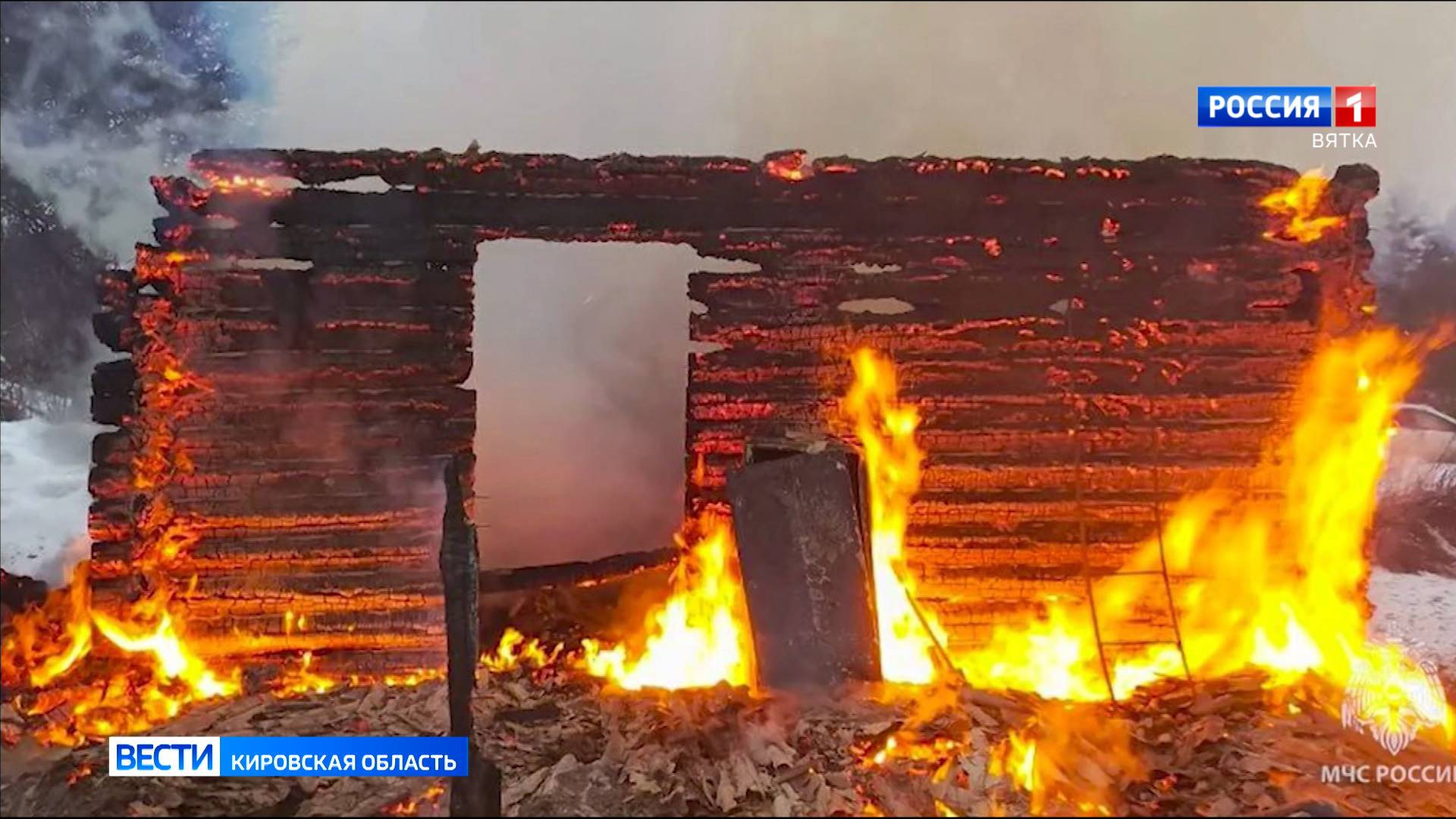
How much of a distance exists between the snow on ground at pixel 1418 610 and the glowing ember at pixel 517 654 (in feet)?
29.1

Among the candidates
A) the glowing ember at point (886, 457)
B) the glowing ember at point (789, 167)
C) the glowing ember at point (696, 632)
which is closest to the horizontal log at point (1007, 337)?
the glowing ember at point (886, 457)

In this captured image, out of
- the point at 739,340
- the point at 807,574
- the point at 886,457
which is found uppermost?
the point at 739,340

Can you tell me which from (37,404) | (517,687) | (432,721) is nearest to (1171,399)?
(517,687)

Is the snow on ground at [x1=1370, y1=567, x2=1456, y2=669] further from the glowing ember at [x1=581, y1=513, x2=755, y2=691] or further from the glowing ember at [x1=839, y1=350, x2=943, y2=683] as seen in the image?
the glowing ember at [x1=581, y1=513, x2=755, y2=691]

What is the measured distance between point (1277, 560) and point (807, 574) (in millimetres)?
4475

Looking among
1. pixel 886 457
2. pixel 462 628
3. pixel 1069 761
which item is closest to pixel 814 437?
pixel 886 457

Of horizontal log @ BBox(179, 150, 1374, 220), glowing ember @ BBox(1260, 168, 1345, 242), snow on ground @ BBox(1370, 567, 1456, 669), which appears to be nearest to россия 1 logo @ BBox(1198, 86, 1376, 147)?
glowing ember @ BBox(1260, 168, 1345, 242)

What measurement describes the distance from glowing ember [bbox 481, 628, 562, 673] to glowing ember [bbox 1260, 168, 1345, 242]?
7539 mm

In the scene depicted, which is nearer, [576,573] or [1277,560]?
[1277,560]

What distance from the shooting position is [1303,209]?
735 cm

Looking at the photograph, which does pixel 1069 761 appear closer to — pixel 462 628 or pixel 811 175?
pixel 462 628

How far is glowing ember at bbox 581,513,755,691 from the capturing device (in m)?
7.02

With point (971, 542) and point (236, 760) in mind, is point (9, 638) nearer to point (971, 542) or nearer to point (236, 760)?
point (236, 760)

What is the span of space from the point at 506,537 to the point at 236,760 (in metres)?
5.00
